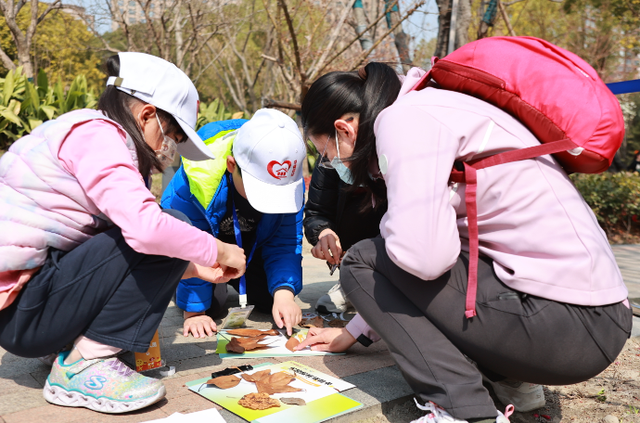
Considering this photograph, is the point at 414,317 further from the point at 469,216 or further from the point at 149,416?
the point at 149,416

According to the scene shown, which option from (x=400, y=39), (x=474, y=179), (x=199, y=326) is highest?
(x=400, y=39)

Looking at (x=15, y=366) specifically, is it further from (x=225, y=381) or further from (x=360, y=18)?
(x=360, y=18)

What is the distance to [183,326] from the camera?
8.58 ft

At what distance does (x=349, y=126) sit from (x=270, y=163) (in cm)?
43

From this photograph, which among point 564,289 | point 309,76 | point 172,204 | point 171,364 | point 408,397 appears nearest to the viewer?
point 564,289

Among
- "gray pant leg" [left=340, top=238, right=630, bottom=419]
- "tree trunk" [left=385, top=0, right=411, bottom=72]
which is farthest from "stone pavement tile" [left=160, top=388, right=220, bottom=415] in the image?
"tree trunk" [left=385, top=0, right=411, bottom=72]

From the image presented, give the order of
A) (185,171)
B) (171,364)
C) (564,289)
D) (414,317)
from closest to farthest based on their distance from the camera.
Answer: (564,289) < (414,317) < (171,364) < (185,171)

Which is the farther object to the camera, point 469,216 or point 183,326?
point 183,326

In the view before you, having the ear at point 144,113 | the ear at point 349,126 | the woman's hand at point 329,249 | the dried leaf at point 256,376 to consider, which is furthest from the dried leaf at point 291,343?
the ear at point 144,113

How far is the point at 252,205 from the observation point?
88.5 inches

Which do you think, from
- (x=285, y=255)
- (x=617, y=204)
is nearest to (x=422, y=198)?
(x=285, y=255)

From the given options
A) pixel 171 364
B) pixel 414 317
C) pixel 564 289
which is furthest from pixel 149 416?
pixel 564 289

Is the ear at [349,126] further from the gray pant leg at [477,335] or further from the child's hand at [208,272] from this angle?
the child's hand at [208,272]

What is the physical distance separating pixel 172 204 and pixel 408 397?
1.46 meters
